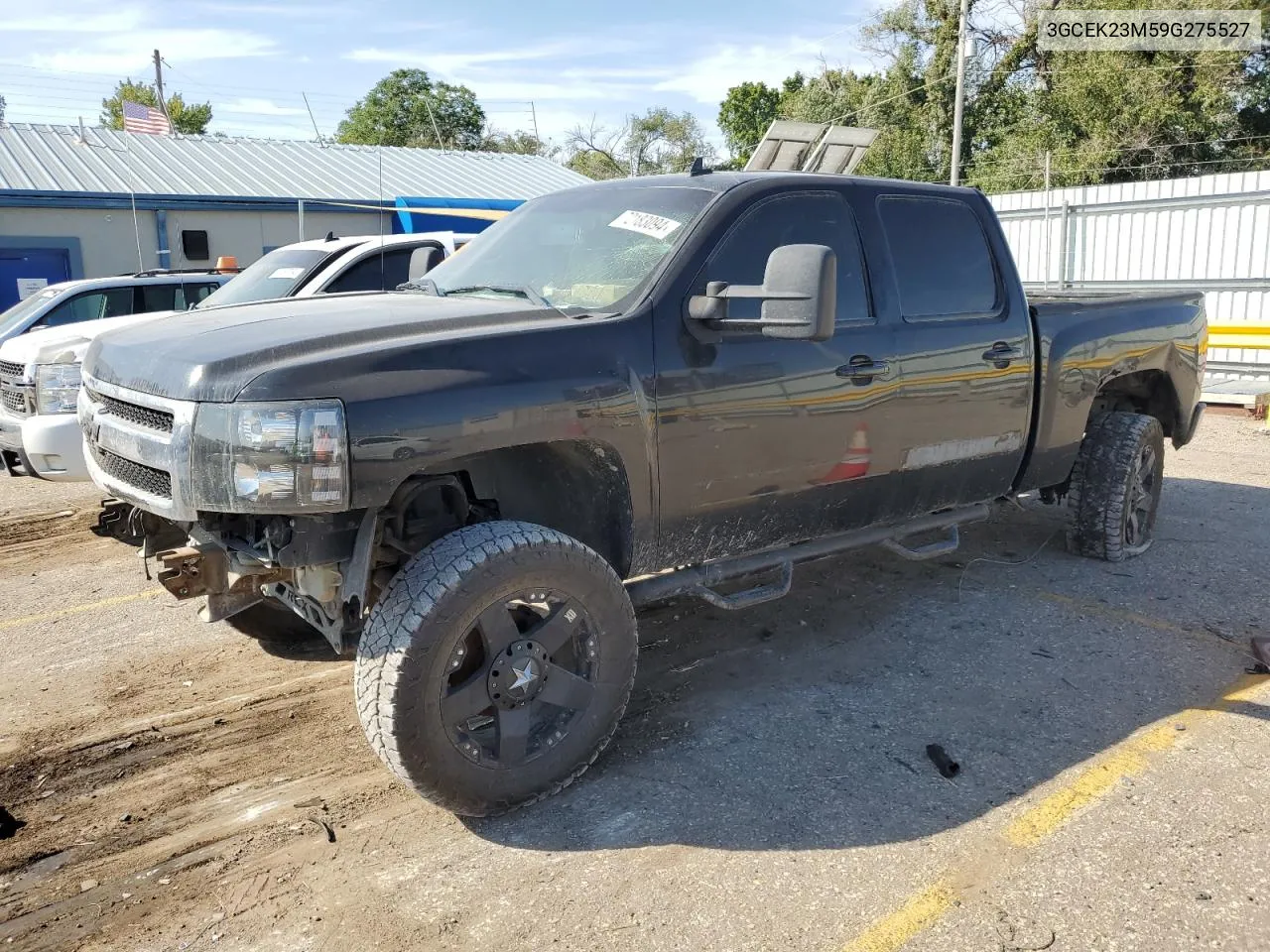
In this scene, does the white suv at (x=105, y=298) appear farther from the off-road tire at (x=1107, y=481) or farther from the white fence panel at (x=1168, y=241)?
the white fence panel at (x=1168, y=241)

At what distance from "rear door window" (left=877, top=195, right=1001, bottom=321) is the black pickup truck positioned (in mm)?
15

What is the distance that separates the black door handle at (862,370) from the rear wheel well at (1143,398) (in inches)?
93.1

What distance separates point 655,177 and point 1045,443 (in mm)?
2493

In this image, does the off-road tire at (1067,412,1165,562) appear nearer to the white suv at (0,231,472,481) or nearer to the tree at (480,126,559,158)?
the white suv at (0,231,472,481)

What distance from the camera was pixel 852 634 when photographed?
4.96 metres

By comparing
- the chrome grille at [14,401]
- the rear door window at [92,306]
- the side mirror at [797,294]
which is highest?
the side mirror at [797,294]

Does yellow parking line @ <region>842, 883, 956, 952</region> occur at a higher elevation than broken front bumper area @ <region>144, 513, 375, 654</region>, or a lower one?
lower

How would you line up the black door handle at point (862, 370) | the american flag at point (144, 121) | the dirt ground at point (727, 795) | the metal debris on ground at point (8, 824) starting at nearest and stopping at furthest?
the dirt ground at point (727, 795), the metal debris on ground at point (8, 824), the black door handle at point (862, 370), the american flag at point (144, 121)

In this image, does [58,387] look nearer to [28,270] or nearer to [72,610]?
[72,610]

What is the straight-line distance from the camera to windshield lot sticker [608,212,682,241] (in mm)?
3953

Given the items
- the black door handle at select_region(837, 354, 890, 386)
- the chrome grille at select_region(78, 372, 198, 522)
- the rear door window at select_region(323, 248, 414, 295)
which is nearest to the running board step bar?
the black door handle at select_region(837, 354, 890, 386)

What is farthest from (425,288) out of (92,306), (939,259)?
(92,306)

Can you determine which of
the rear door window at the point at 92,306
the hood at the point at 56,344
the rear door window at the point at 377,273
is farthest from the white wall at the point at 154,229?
the hood at the point at 56,344

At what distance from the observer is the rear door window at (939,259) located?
15.1 feet
